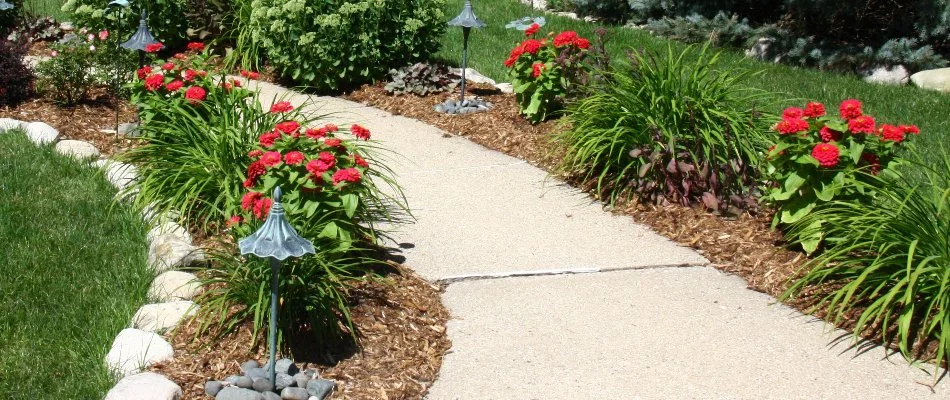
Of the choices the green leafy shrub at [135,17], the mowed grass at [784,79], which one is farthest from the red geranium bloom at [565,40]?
the green leafy shrub at [135,17]

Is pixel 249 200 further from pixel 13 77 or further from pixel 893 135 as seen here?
pixel 13 77

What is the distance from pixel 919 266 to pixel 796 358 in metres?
0.68

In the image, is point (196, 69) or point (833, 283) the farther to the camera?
point (196, 69)

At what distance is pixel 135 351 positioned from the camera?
463 centimetres

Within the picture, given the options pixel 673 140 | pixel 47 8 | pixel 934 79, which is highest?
pixel 673 140

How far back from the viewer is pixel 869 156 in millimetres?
5719

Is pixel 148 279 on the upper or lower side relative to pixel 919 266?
lower

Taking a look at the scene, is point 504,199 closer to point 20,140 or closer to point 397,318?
point 397,318

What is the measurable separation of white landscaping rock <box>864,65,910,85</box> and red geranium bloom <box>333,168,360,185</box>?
7.82 meters

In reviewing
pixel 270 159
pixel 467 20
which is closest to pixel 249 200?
pixel 270 159

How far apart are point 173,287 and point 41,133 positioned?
3050 millimetres

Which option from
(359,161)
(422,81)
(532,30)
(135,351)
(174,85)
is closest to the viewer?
(135,351)

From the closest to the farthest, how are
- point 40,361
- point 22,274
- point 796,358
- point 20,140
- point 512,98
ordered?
1. point 40,361
2. point 796,358
3. point 22,274
4. point 20,140
5. point 512,98

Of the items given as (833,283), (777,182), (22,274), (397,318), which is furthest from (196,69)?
(833,283)
